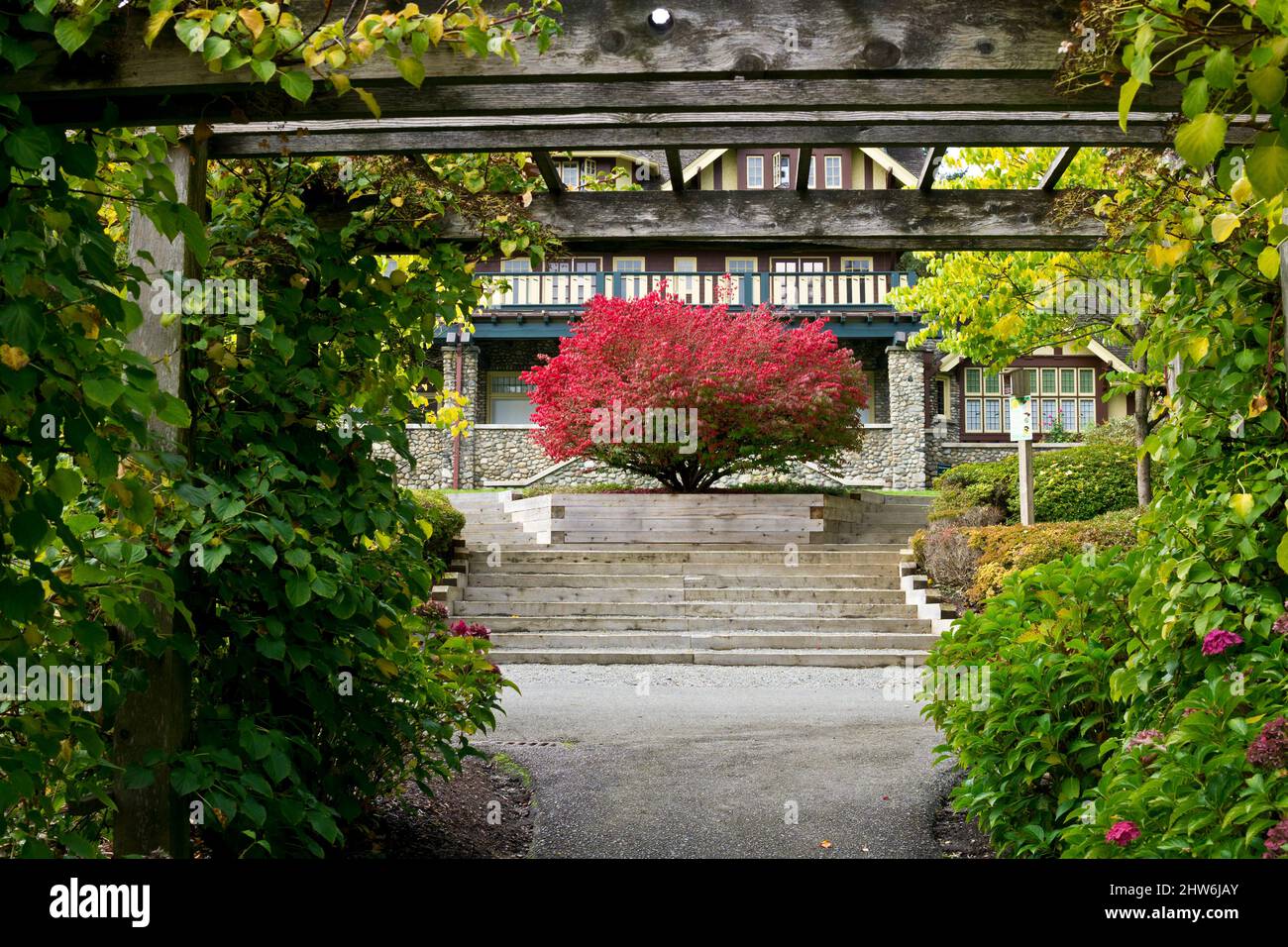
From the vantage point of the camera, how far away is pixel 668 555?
1381cm

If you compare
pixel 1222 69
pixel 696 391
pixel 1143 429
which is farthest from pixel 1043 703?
pixel 696 391

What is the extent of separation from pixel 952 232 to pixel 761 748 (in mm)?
3277

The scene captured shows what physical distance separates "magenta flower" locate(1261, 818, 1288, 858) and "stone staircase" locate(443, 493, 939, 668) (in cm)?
835

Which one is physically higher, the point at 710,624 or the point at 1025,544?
the point at 1025,544

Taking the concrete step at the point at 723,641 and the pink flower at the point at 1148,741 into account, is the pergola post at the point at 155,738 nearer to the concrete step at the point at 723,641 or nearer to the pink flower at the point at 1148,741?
the pink flower at the point at 1148,741

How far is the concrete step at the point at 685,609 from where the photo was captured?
12.0 meters

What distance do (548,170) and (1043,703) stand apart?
3502 millimetres

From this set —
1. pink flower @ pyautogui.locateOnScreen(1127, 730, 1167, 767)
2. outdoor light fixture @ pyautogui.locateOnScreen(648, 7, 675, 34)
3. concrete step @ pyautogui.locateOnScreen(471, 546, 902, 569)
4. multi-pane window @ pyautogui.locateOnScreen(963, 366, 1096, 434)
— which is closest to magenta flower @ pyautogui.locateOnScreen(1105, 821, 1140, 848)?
pink flower @ pyautogui.locateOnScreen(1127, 730, 1167, 767)

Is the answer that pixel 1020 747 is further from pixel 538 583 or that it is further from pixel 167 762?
pixel 538 583

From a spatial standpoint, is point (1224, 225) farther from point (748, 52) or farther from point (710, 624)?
point (710, 624)

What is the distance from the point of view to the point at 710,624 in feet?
38.5

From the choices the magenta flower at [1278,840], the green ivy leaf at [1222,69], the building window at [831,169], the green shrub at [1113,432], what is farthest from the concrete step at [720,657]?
the building window at [831,169]

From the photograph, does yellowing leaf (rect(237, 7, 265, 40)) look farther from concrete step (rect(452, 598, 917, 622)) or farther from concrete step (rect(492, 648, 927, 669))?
concrete step (rect(452, 598, 917, 622))

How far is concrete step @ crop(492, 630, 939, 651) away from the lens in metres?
11.1
